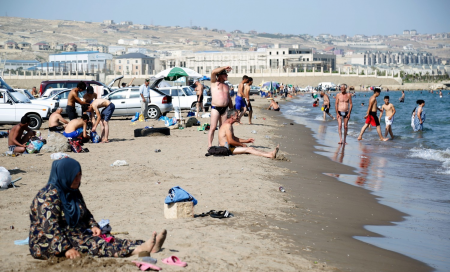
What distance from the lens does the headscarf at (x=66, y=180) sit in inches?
177

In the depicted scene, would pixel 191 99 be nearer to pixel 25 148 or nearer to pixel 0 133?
pixel 0 133

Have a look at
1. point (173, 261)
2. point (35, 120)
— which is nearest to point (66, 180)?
point (173, 261)

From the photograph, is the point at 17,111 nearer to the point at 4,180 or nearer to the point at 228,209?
the point at 4,180

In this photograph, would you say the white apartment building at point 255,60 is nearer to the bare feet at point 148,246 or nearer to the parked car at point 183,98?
the parked car at point 183,98

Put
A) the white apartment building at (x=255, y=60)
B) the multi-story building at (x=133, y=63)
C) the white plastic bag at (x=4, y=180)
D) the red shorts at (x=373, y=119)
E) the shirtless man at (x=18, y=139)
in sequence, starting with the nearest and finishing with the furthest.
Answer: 1. the white plastic bag at (x=4, y=180)
2. the shirtless man at (x=18, y=139)
3. the red shorts at (x=373, y=119)
4. the white apartment building at (x=255, y=60)
5. the multi-story building at (x=133, y=63)

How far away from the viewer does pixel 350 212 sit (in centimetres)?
725

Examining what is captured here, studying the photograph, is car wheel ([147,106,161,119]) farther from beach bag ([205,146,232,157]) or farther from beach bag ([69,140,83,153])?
beach bag ([205,146,232,157])

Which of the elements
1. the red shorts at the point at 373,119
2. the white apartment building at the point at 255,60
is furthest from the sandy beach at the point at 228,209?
the white apartment building at the point at 255,60

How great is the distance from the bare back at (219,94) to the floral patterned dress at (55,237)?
265 inches

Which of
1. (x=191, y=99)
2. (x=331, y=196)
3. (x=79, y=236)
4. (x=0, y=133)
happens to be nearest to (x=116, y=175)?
(x=331, y=196)

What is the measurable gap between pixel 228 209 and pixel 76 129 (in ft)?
23.8

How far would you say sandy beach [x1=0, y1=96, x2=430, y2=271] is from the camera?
487cm

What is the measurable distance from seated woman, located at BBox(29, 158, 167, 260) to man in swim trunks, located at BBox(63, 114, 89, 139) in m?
8.06

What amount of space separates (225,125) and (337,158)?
3.46 m
